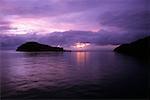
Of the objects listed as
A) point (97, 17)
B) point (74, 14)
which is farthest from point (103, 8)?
point (74, 14)

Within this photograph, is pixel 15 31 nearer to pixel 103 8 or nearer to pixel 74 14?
pixel 74 14

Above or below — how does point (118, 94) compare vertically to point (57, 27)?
below

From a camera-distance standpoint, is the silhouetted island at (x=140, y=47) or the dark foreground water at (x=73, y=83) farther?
the silhouetted island at (x=140, y=47)

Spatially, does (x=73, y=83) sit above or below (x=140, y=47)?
below

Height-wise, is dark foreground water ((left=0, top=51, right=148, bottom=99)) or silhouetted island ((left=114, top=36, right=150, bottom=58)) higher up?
silhouetted island ((left=114, top=36, right=150, bottom=58))

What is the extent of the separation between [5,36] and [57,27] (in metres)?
1.44

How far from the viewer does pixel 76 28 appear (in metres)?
5.42

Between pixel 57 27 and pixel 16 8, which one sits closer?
pixel 16 8

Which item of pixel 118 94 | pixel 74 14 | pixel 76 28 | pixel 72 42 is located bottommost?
pixel 118 94

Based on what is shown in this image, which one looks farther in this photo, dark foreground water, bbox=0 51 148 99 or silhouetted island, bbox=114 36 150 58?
silhouetted island, bbox=114 36 150 58

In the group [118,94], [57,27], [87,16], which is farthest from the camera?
[57,27]

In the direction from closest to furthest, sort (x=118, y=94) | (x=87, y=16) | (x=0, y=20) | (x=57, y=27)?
1. (x=118, y=94)
2. (x=0, y=20)
3. (x=87, y=16)
4. (x=57, y=27)

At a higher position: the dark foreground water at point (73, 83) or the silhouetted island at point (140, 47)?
the silhouetted island at point (140, 47)

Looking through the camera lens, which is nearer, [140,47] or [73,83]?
[73,83]
